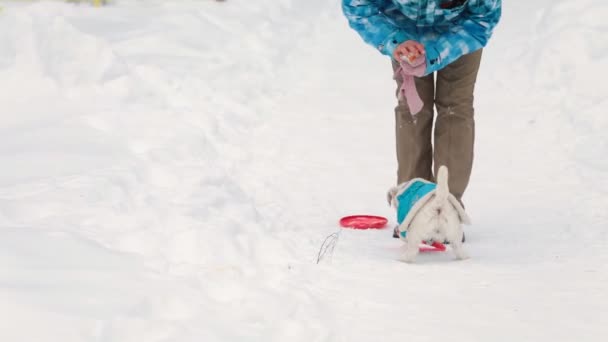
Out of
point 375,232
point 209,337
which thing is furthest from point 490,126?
point 209,337

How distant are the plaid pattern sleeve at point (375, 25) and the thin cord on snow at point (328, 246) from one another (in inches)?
34.8

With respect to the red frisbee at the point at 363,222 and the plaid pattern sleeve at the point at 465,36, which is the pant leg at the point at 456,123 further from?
the red frisbee at the point at 363,222

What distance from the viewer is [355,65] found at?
30.4 feet

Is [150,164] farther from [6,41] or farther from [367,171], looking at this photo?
[6,41]

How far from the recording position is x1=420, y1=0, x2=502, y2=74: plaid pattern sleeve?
4129 millimetres

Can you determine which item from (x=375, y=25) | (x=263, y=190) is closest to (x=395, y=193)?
(x=375, y=25)

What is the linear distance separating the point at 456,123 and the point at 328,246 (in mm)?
968

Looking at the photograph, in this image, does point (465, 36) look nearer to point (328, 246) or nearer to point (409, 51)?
point (409, 51)

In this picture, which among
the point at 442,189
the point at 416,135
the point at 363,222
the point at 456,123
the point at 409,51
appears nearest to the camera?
the point at 442,189

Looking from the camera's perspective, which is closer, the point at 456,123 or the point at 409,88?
the point at 409,88

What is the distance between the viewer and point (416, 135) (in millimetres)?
4566

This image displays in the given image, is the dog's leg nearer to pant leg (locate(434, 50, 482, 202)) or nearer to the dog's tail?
the dog's tail

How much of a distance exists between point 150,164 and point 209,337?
7.71 ft

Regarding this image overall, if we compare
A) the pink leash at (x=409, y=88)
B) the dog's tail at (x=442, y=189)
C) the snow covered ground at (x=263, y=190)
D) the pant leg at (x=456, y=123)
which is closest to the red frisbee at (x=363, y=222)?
the snow covered ground at (x=263, y=190)
